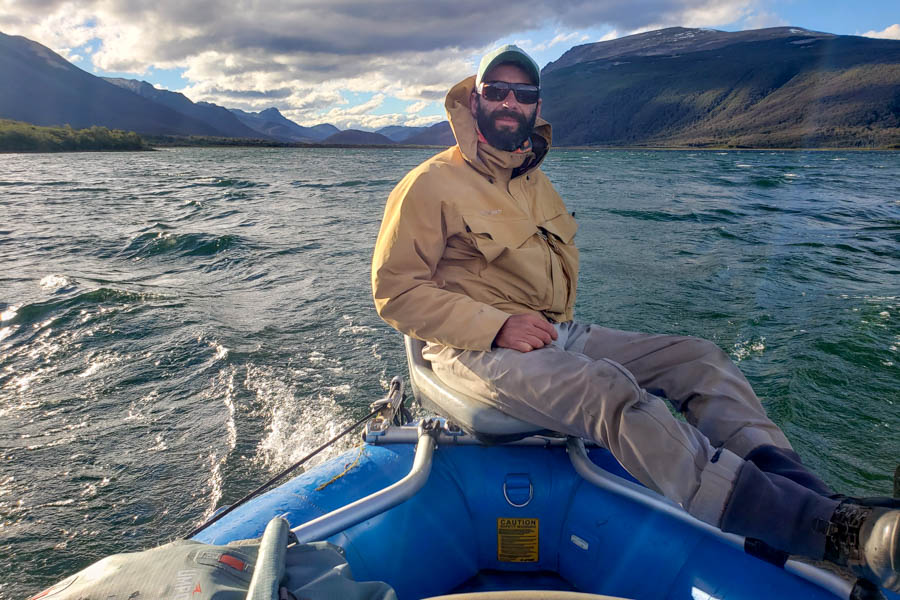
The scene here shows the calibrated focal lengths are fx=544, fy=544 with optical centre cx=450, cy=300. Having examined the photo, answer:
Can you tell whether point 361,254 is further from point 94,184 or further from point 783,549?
point 94,184

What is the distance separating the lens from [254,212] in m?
15.1

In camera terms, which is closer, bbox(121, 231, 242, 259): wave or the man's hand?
the man's hand

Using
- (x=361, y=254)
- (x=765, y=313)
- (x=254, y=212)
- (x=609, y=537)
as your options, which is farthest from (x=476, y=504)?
(x=254, y=212)

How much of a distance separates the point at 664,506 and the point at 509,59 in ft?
6.62

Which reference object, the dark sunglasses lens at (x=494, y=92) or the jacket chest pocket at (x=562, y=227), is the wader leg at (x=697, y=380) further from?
the dark sunglasses lens at (x=494, y=92)

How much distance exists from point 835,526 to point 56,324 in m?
7.18

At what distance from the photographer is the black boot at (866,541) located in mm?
1261

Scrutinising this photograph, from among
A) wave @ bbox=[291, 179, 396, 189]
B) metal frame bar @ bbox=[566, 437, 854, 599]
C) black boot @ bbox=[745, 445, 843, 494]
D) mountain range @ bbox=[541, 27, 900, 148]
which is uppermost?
mountain range @ bbox=[541, 27, 900, 148]

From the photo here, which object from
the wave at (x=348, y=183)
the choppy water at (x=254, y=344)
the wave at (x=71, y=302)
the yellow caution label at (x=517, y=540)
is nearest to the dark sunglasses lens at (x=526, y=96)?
the yellow caution label at (x=517, y=540)

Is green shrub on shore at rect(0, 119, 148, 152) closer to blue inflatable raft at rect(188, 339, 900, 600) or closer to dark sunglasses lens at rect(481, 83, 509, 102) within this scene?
dark sunglasses lens at rect(481, 83, 509, 102)

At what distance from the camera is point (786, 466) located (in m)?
1.70

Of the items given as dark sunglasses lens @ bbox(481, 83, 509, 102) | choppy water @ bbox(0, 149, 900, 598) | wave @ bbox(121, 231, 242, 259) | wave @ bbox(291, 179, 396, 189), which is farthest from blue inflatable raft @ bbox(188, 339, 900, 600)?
wave @ bbox(291, 179, 396, 189)

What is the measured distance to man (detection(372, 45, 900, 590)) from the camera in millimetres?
1500

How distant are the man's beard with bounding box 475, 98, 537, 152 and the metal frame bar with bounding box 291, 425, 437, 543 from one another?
141 centimetres
